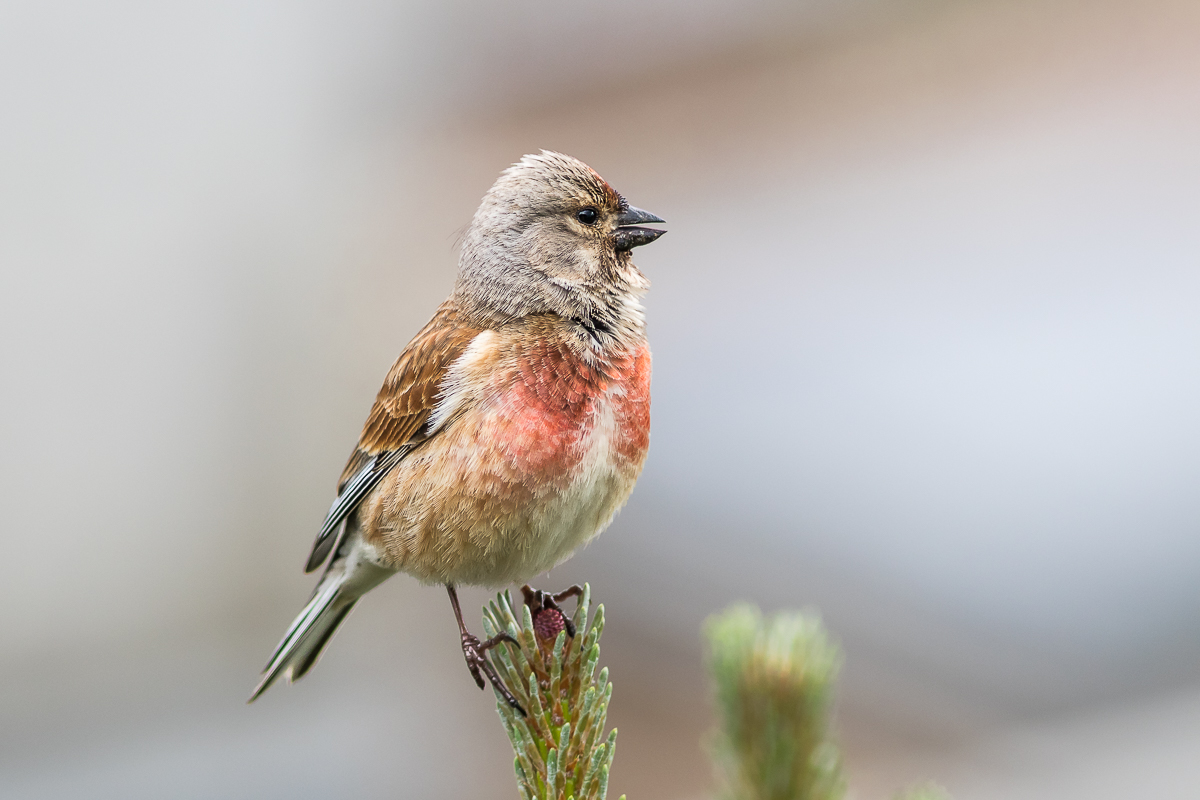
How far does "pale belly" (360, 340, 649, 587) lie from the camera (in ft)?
6.25

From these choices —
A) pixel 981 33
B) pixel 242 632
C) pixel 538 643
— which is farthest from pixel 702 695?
pixel 981 33

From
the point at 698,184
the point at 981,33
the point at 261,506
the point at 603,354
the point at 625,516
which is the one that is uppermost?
the point at 981,33

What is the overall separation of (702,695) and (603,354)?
10.4ft

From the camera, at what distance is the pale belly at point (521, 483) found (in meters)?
1.91

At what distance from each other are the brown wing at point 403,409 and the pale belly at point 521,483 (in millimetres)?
118

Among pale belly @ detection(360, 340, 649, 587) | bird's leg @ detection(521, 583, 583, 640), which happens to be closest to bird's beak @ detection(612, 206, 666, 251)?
pale belly @ detection(360, 340, 649, 587)

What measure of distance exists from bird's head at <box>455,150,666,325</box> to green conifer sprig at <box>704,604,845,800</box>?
3.52ft

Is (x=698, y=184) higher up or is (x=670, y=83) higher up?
(x=670, y=83)

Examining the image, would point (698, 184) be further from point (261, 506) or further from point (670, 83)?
point (261, 506)

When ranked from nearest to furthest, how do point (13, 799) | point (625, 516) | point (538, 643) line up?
point (538, 643)
point (625, 516)
point (13, 799)

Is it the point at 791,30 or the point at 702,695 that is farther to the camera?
the point at 791,30

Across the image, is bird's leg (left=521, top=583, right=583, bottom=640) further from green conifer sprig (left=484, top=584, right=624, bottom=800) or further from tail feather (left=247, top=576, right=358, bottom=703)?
tail feather (left=247, top=576, right=358, bottom=703)

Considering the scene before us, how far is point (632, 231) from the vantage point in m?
2.23

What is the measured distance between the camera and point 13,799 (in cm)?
541
